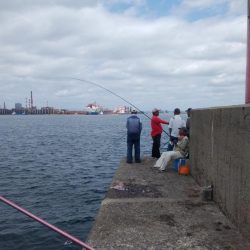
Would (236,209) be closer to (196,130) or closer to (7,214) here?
(196,130)

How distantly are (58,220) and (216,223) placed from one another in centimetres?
507

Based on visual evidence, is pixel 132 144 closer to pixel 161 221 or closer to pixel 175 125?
pixel 175 125

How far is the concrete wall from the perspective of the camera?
18.1 feet

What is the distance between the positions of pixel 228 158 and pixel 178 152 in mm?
4506

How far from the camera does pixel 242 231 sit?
560cm

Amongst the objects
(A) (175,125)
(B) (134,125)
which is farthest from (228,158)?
(B) (134,125)

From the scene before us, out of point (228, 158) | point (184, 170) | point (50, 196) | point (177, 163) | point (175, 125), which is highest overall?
point (175, 125)

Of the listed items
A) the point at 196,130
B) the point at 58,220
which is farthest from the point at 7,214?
the point at 196,130

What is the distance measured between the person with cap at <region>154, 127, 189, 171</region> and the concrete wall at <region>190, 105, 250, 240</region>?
1862 millimetres

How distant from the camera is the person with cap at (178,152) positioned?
10742 mm

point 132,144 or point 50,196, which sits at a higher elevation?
point 132,144

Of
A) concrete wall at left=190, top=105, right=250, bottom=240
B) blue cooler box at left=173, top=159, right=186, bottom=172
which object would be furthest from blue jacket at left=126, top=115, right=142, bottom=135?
concrete wall at left=190, top=105, right=250, bottom=240

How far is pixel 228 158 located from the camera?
6.39 m

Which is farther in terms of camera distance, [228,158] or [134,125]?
[134,125]
